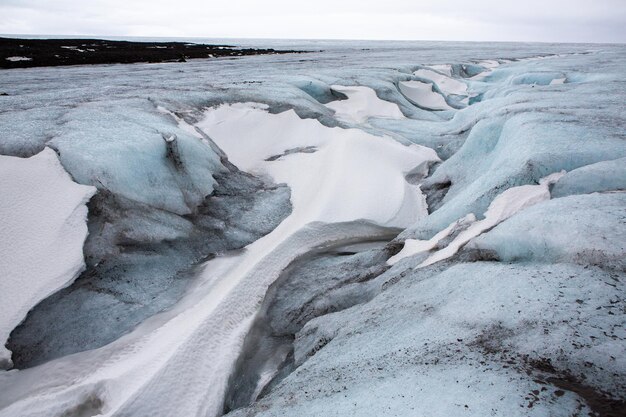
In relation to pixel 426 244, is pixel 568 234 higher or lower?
higher

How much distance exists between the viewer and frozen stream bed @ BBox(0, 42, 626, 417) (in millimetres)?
2230

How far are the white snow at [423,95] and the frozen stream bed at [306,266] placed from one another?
6.21 metres

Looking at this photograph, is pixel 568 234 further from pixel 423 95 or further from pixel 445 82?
pixel 445 82

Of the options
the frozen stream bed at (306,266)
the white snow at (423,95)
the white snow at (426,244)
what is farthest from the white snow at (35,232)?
the white snow at (423,95)

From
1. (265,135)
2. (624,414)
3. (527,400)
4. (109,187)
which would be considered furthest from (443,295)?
(265,135)

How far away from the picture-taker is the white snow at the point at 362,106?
34.2 feet

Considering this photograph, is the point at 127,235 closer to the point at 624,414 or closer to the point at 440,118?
the point at 624,414

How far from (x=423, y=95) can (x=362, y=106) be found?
4.37 m

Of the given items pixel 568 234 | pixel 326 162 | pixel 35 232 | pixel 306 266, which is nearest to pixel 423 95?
pixel 326 162

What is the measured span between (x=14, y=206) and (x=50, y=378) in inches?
78.4

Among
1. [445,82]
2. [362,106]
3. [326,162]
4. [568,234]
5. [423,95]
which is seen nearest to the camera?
[568,234]

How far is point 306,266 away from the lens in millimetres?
4941

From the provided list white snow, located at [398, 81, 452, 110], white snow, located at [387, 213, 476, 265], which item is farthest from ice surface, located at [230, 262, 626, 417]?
white snow, located at [398, 81, 452, 110]

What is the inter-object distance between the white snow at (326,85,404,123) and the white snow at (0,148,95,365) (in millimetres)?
6799
